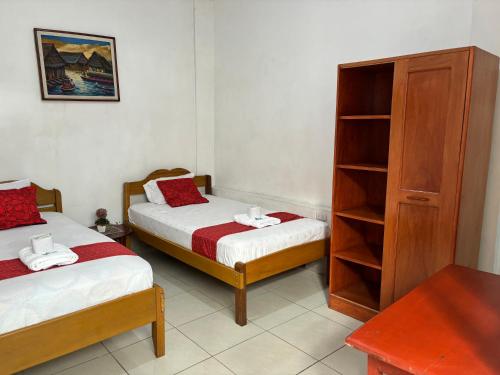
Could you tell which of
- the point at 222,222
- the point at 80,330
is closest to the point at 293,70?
the point at 222,222

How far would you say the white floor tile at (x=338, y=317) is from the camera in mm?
2890

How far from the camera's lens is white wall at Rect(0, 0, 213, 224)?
11.9 ft

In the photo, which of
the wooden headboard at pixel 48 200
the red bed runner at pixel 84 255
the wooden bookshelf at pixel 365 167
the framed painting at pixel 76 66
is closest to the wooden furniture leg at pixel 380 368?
the wooden bookshelf at pixel 365 167

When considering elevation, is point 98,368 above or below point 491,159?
below

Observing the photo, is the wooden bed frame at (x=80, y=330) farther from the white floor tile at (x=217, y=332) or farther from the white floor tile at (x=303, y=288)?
the white floor tile at (x=303, y=288)

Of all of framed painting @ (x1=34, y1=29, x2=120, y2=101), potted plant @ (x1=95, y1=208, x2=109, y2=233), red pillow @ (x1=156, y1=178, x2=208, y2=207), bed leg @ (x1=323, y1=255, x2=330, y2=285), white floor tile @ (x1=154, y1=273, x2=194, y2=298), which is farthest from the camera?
red pillow @ (x1=156, y1=178, x2=208, y2=207)

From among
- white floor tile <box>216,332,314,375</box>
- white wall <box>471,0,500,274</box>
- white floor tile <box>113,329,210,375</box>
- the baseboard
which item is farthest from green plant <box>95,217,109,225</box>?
white wall <box>471,0,500,274</box>

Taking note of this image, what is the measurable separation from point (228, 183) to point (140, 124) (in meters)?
1.27

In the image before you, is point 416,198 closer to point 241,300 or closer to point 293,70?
point 241,300

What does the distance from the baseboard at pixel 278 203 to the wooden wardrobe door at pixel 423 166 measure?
1068 millimetres

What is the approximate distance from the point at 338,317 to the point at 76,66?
3372mm

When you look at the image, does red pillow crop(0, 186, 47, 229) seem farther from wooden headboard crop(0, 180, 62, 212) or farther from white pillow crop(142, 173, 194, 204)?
white pillow crop(142, 173, 194, 204)

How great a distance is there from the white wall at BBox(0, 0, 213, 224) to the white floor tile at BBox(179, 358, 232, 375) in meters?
2.36

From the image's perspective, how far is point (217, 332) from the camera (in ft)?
9.16
